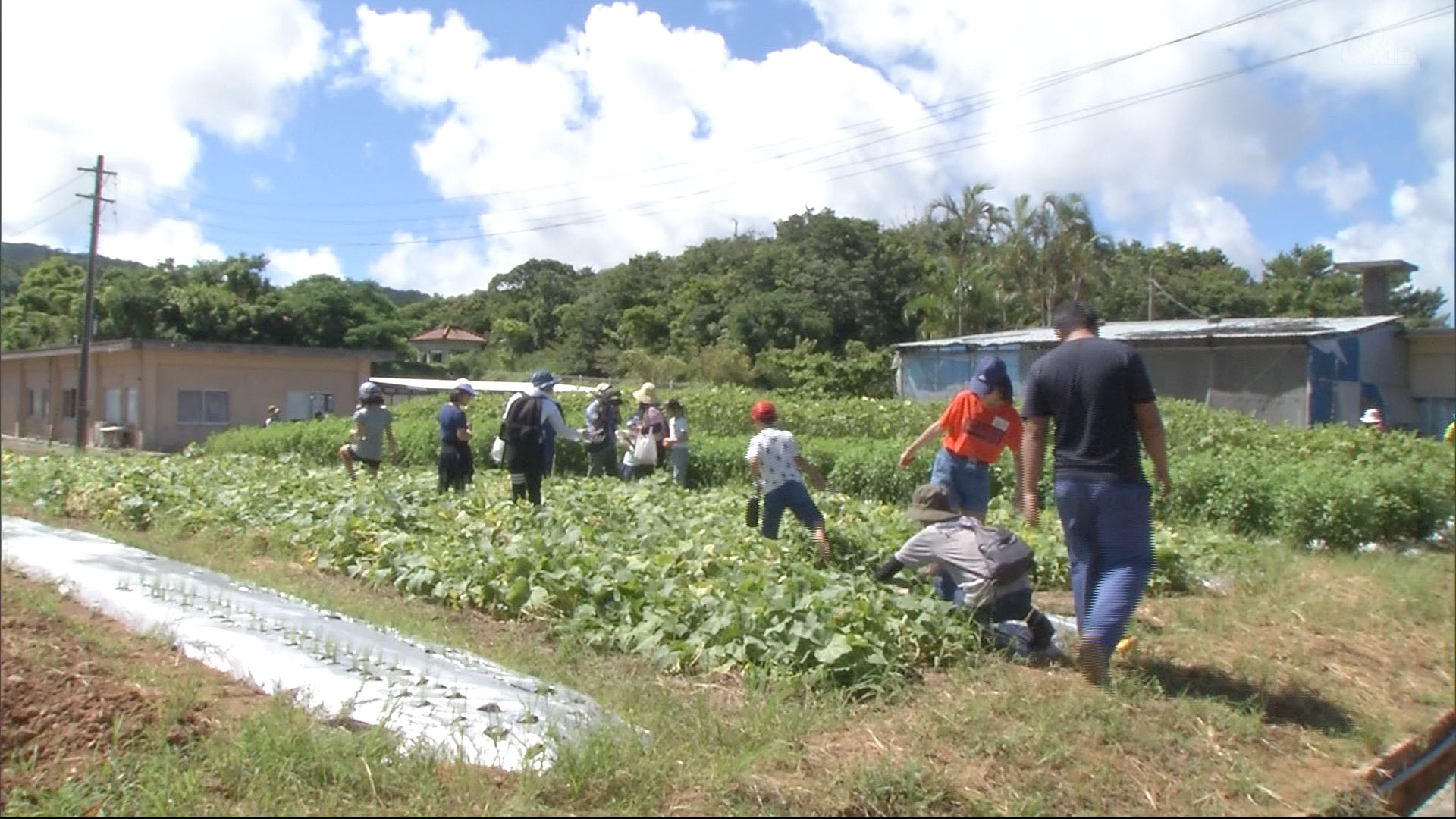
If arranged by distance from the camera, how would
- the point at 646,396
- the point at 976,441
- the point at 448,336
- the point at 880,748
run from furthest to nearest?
the point at 448,336 → the point at 646,396 → the point at 976,441 → the point at 880,748

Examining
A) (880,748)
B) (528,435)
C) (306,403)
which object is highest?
(306,403)

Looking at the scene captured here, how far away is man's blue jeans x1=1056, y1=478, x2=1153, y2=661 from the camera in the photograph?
17.0 ft

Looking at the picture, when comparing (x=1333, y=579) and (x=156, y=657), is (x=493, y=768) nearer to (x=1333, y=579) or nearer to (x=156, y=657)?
(x=156, y=657)

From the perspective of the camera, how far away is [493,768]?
166 inches

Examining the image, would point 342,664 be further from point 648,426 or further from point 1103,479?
point 648,426

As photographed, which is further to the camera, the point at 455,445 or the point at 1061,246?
the point at 1061,246

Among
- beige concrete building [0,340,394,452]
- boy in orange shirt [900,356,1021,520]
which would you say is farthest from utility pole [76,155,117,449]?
boy in orange shirt [900,356,1021,520]

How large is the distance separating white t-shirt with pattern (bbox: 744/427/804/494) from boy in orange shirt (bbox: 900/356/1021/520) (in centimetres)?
126

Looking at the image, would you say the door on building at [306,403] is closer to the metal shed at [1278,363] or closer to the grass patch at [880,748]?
the metal shed at [1278,363]

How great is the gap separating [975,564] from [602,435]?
31.9 feet

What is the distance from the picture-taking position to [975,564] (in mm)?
6117

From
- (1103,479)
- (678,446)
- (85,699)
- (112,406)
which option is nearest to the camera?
(85,699)

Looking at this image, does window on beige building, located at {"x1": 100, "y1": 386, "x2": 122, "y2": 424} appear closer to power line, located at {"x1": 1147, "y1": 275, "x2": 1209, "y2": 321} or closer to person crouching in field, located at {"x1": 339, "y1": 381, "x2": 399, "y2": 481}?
person crouching in field, located at {"x1": 339, "y1": 381, "x2": 399, "y2": 481}

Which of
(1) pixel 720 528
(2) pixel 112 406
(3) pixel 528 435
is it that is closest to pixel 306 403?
(2) pixel 112 406
